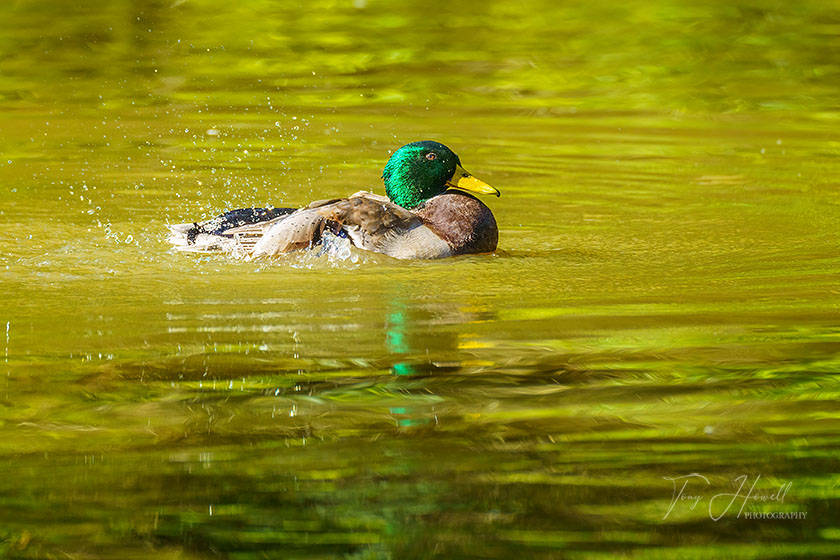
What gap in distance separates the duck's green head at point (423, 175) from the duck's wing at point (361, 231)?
47cm

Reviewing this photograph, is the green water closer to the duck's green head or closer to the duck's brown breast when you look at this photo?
the duck's brown breast

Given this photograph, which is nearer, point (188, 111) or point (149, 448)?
point (149, 448)

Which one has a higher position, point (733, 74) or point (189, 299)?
point (189, 299)

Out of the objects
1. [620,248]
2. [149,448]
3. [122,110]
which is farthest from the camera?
[122,110]

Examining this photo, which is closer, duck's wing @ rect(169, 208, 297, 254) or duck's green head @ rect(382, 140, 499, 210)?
duck's wing @ rect(169, 208, 297, 254)

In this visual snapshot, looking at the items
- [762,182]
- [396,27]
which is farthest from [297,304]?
[396,27]

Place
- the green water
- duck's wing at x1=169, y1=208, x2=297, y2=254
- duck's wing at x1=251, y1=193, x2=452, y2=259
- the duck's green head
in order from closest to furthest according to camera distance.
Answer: the green water, duck's wing at x1=251, y1=193, x2=452, y2=259, duck's wing at x1=169, y1=208, x2=297, y2=254, the duck's green head

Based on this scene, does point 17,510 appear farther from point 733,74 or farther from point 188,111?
point 733,74

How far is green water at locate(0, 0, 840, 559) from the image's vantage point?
440cm

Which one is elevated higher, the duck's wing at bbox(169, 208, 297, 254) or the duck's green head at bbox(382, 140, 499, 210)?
the duck's green head at bbox(382, 140, 499, 210)

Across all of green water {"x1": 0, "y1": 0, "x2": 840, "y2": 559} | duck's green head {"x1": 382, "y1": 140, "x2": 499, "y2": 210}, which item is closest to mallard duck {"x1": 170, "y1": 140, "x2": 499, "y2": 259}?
duck's green head {"x1": 382, "y1": 140, "x2": 499, "y2": 210}

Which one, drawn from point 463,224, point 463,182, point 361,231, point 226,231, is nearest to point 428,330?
point 361,231

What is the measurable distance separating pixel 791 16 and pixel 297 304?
12.8 meters

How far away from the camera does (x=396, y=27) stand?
17.3m
